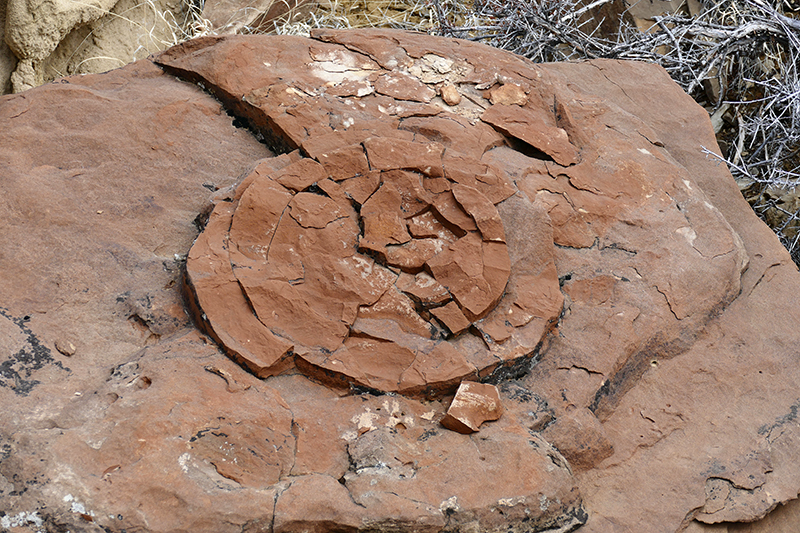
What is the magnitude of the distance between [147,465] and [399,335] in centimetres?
72

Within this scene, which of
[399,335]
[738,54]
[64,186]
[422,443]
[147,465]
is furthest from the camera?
[738,54]

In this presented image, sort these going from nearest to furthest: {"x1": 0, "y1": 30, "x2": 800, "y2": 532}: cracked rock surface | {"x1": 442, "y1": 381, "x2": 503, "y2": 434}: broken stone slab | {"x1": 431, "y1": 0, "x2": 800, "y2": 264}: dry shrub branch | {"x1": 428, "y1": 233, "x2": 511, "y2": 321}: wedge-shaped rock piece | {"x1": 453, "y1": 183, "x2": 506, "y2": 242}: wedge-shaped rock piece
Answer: {"x1": 0, "y1": 30, "x2": 800, "y2": 532}: cracked rock surface
{"x1": 442, "y1": 381, "x2": 503, "y2": 434}: broken stone slab
{"x1": 428, "y1": 233, "x2": 511, "y2": 321}: wedge-shaped rock piece
{"x1": 453, "y1": 183, "x2": 506, "y2": 242}: wedge-shaped rock piece
{"x1": 431, "y1": 0, "x2": 800, "y2": 264}: dry shrub branch

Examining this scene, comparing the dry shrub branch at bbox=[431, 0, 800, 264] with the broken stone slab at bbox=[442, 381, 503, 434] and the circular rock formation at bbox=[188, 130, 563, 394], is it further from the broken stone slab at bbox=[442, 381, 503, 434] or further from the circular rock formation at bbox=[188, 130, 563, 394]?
the broken stone slab at bbox=[442, 381, 503, 434]

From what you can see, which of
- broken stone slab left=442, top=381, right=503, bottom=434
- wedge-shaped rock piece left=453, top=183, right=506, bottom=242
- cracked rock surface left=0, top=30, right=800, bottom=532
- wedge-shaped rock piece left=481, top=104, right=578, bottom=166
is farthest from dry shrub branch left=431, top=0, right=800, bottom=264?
broken stone slab left=442, top=381, right=503, bottom=434

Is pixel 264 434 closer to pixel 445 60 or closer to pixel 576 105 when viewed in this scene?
pixel 445 60

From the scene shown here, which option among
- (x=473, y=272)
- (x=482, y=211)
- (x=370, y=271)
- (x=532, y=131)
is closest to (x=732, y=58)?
(x=532, y=131)

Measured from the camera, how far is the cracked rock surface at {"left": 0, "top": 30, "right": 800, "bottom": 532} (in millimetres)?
1655

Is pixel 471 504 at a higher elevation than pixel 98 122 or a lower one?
lower

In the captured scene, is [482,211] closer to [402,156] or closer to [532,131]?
[402,156]

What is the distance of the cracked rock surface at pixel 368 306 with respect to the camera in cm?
166

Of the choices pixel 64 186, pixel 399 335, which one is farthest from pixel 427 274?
pixel 64 186

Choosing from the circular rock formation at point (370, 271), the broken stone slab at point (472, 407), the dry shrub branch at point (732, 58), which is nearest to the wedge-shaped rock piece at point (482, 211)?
the circular rock formation at point (370, 271)

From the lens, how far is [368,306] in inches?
78.5

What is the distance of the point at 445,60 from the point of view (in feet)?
8.81
